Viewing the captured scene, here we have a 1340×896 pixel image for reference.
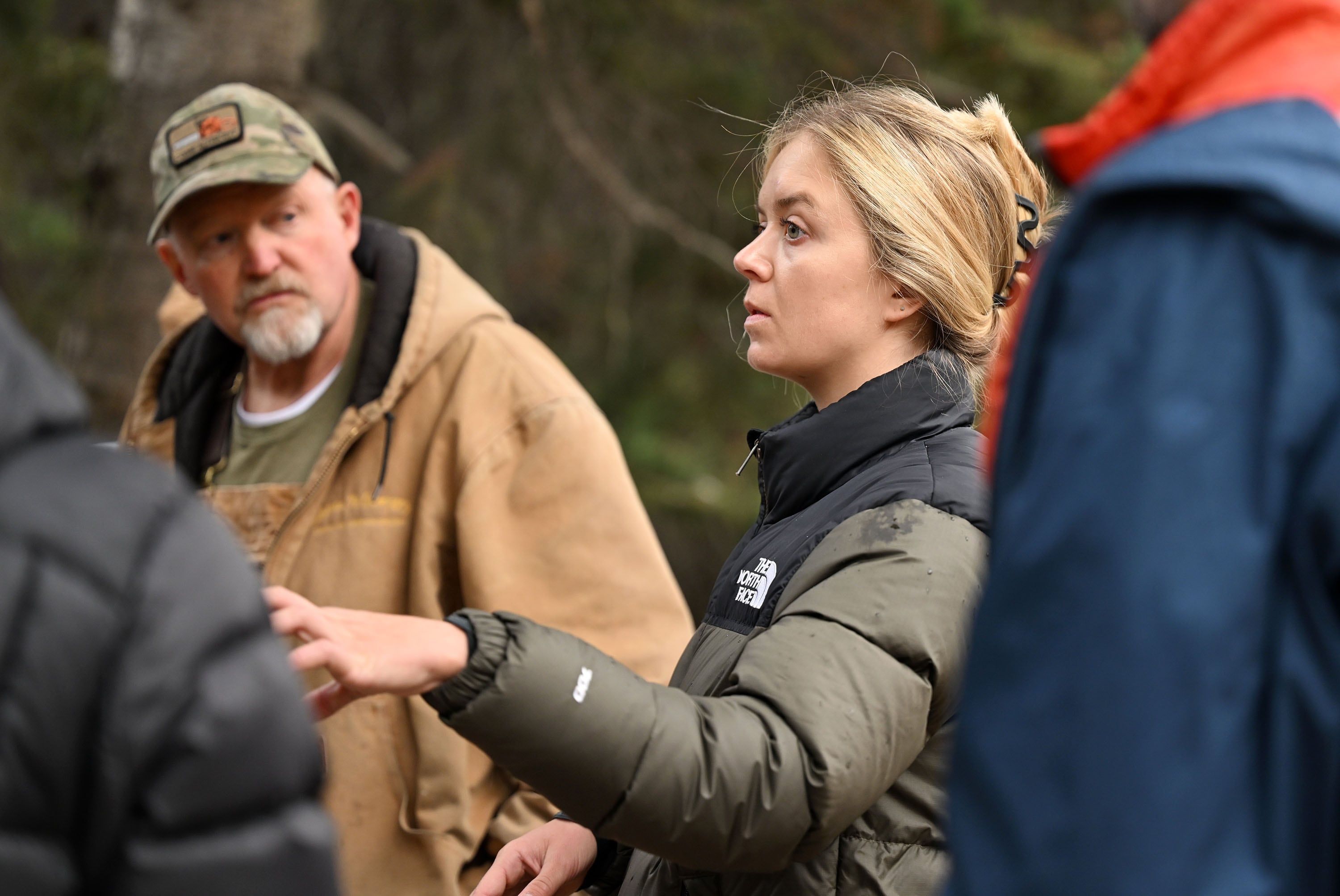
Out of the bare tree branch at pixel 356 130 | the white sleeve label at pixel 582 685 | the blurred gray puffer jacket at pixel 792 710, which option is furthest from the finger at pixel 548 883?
the bare tree branch at pixel 356 130

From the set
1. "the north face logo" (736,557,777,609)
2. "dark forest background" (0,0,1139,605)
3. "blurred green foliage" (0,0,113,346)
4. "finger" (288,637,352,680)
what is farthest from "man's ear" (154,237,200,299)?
"finger" (288,637,352,680)

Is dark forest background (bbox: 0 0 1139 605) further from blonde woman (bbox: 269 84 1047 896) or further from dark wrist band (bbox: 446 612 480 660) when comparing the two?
dark wrist band (bbox: 446 612 480 660)

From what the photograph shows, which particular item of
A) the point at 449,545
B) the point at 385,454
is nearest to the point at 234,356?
the point at 385,454

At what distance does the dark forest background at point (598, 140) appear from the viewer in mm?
5754

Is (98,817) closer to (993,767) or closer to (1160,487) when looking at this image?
(993,767)

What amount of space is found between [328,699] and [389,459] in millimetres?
1357

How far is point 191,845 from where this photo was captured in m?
0.93

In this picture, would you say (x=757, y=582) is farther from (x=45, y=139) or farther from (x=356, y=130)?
(x=45, y=139)

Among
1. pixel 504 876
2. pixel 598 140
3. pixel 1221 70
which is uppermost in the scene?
pixel 1221 70

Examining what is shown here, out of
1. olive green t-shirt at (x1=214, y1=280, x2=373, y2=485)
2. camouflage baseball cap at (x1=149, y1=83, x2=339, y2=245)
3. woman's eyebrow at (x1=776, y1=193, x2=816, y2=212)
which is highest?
woman's eyebrow at (x1=776, y1=193, x2=816, y2=212)

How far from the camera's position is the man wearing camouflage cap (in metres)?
3.00

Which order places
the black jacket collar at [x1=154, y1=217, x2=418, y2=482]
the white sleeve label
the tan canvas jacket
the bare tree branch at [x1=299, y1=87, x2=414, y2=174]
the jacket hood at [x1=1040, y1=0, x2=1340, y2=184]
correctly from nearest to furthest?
the jacket hood at [x1=1040, y1=0, x2=1340, y2=184] < the white sleeve label < the tan canvas jacket < the black jacket collar at [x1=154, y1=217, x2=418, y2=482] < the bare tree branch at [x1=299, y1=87, x2=414, y2=174]

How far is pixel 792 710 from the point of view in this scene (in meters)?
1.68

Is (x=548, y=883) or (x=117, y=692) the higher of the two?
(x=117, y=692)
